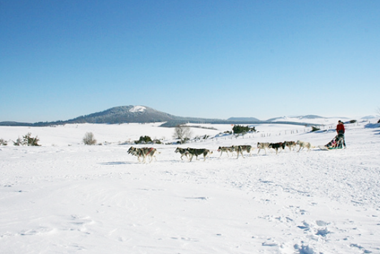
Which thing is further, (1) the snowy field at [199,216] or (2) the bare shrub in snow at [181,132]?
(2) the bare shrub in snow at [181,132]

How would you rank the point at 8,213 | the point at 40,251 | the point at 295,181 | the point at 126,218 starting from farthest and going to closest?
the point at 295,181
the point at 8,213
the point at 126,218
the point at 40,251

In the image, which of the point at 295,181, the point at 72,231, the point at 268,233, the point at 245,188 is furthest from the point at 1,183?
the point at 295,181

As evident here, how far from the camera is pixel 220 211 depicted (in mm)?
4766

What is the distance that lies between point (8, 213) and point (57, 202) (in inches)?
36.3

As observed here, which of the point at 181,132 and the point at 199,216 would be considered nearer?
the point at 199,216

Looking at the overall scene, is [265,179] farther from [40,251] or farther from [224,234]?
[40,251]

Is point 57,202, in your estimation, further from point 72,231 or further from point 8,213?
point 72,231

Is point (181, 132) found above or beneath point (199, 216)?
above

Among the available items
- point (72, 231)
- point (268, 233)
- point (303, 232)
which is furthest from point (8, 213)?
point (303, 232)

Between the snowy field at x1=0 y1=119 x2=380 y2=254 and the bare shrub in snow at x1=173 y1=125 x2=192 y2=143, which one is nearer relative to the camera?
the snowy field at x1=0 y1=119 x2=380 y2=254

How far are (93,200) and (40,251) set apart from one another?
8.54ft

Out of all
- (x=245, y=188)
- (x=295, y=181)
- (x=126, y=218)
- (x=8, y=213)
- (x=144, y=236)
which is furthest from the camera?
(x=295, y=181)

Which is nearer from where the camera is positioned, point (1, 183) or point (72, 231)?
point (72, 231)

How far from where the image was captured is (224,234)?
3604 mm
